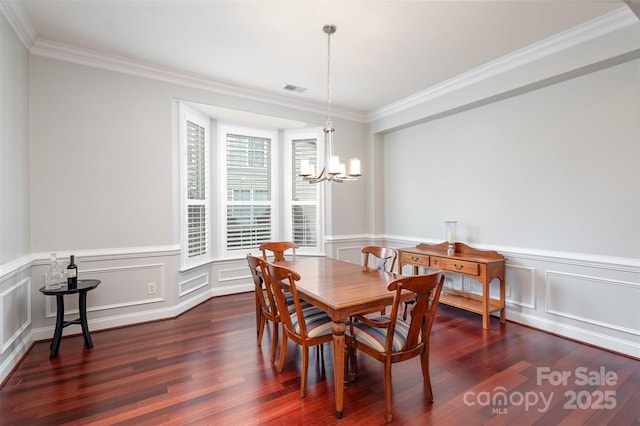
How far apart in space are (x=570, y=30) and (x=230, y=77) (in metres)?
3.51

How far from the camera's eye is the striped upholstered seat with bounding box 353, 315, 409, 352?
6.44 feet

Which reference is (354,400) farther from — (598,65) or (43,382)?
(598,65)

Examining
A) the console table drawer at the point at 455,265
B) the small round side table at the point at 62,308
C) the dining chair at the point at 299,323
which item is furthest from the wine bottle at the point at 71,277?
the console table drawer at the point at 455,265

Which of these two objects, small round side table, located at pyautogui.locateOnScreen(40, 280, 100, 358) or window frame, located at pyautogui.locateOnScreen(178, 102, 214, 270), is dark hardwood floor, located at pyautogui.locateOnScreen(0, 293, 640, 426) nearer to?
small round side table, located at pyautogui.locateOnScreen(40, 280, 100, 358)

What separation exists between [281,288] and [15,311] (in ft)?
7.61

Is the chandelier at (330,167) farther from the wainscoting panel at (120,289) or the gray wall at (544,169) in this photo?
the wainscoting panel at (120,289)

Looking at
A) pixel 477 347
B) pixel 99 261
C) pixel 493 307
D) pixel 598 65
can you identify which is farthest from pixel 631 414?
pixel 99 261

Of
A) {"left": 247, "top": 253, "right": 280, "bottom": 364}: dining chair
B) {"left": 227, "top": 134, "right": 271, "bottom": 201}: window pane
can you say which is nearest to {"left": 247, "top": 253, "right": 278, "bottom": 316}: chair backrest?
{"left": 247, "top": 253, "right": 280, "bottom": 364}: dining chair

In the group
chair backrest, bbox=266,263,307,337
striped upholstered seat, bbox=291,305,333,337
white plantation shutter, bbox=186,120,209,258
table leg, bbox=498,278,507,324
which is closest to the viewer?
chair backrest, bbox=266,263,307,337

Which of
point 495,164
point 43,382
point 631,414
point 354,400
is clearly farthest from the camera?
point 495,164

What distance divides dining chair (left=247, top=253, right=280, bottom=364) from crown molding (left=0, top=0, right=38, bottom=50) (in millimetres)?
2666

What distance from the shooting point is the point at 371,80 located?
151 inches

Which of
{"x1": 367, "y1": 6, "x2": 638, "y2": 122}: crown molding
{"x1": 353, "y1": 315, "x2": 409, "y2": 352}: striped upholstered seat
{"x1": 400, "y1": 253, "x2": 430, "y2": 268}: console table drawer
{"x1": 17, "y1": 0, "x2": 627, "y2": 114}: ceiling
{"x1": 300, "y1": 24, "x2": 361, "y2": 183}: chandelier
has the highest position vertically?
A: {"x1": 17, "y1": 0, "x2": 627, "y2": 114}: ceiling

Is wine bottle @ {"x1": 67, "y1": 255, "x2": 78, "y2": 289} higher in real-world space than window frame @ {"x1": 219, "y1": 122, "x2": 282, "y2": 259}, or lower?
lower
